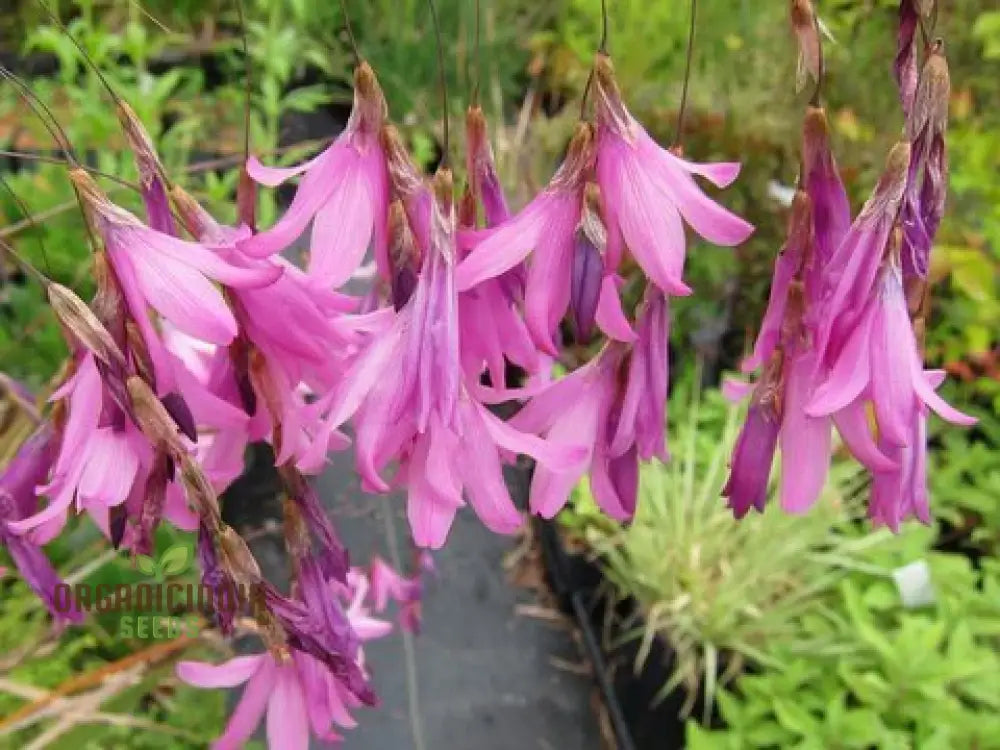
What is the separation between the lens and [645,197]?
0.39 meters

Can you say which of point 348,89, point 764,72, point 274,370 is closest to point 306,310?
point 274,370

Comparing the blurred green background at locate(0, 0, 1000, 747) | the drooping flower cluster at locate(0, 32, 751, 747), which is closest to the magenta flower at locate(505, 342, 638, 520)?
the drooping flower cluster at locate(0, 32, 751, 747)

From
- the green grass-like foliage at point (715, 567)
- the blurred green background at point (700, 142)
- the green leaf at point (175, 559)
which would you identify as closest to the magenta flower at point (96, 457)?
the green leaf at point (175, 559)

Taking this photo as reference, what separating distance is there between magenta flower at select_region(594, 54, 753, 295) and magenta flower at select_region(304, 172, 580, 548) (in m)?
0.06

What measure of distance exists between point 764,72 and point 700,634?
1.18 m

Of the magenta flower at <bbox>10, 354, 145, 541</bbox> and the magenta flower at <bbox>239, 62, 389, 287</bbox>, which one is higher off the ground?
the magenta flower at <bbox>239, 62, 389, 287</bbox>

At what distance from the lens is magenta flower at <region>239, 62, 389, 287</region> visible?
0.41 m

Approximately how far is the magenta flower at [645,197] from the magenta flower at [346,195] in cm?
9

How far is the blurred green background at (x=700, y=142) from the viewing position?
1274mm

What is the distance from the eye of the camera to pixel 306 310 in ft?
1.38

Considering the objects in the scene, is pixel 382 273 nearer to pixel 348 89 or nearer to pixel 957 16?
pixel 957 16

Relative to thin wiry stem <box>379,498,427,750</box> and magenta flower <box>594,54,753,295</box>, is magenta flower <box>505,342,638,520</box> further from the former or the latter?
thin wiry stem <box>379,498,427,750</box>

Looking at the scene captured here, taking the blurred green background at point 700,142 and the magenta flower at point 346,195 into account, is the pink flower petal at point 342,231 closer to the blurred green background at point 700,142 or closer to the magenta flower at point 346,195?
the magenta flower at point 346,195
